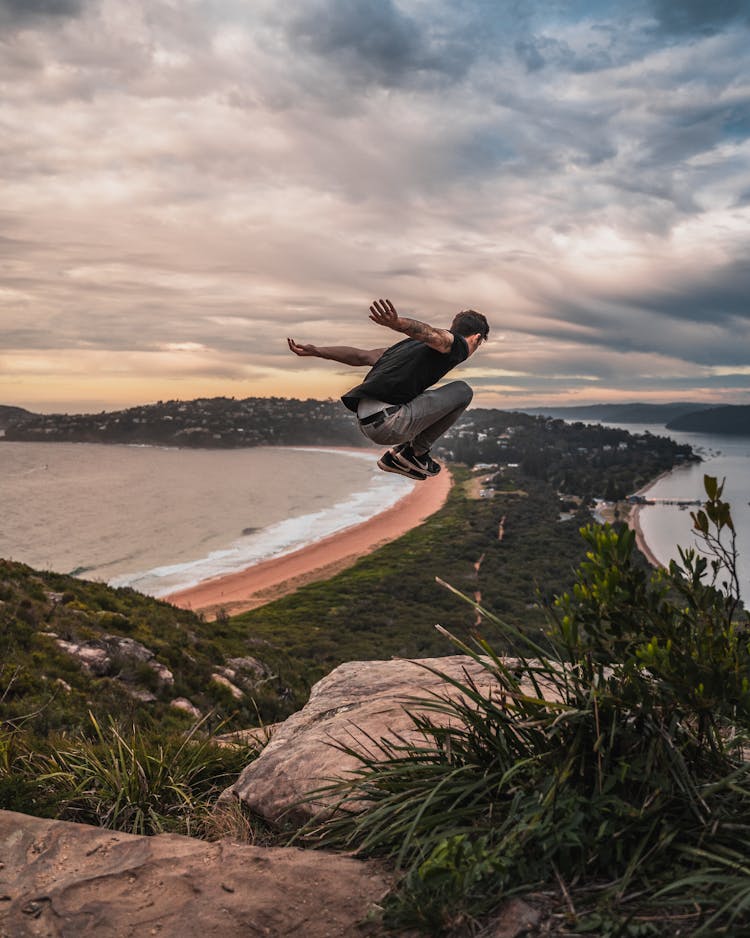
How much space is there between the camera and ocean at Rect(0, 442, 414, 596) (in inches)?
2149

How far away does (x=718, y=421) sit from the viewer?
174 meters

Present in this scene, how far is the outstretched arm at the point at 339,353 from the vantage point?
5621 millimetres

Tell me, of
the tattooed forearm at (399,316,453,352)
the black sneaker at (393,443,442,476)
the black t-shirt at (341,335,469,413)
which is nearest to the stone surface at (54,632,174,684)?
the black sneaker at (393,443,442,476)

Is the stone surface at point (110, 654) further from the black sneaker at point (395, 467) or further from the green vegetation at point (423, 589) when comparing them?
the black sneaker at point (395, 467)

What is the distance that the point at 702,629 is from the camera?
3.85 meters

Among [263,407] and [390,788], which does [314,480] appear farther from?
[390,788]

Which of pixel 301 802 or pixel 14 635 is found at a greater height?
pixel 301 802

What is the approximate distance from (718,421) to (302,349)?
190 m

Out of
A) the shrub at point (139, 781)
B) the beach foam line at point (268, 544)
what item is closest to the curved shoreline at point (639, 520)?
the beach foam line at point (268, 544)

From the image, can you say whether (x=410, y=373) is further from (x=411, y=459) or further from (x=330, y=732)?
(x=330, y=732)

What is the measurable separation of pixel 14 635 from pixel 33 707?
5752 mm

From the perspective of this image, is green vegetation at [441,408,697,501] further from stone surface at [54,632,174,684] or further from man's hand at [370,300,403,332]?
man's hand at [370,300,403,332]

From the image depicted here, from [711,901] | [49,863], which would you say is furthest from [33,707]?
[711,901]

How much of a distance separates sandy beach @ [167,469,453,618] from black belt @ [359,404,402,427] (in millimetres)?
31930
